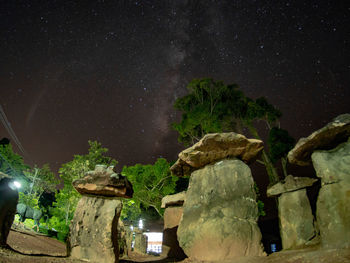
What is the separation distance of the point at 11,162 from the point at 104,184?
79.6ft

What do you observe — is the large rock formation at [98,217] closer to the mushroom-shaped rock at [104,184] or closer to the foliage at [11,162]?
the mushroom-shaped rock at [104,184]

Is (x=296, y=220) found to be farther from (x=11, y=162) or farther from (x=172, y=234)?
(x=11, y=162)

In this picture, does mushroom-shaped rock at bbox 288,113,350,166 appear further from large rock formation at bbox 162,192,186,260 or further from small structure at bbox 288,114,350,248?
large rock formation at bbox 162,192,186,260

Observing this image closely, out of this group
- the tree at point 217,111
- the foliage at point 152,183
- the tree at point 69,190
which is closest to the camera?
the tree at point 217,111

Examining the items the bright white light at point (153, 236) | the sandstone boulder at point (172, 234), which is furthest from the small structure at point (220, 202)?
the bright white light at point (153, 236)

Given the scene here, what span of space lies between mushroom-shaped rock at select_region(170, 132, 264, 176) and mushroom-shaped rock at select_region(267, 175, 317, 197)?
202 cm

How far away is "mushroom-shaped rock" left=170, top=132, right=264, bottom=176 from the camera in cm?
641

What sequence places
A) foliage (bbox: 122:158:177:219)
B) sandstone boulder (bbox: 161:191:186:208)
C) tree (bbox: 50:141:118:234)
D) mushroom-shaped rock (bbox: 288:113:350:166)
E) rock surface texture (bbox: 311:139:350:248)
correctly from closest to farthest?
rock surface texture (bbox: 311:139:350:248), mushroom-shaped rock (bbox: 288:113:350:166), sandstone boulder (bbox: 161:191:186:208), tree (bbox: 50:141:118:234), foliage (bbox: 122:158:177:219)

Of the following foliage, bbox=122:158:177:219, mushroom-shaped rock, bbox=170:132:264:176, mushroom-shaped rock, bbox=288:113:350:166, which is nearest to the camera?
mushroom-shaped rock, bbox=288:113:350:166

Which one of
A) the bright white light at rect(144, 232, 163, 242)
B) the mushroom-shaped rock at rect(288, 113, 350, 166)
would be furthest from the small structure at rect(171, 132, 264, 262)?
the bright white light at rect(144, 232, 163, 242)

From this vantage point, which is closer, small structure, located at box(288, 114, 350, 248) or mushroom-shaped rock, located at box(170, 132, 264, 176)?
small structure, located at box(288, 114, 350, 248)

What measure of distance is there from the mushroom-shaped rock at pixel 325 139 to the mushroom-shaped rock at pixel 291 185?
59.5 inches

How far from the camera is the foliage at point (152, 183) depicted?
18422 millimetres

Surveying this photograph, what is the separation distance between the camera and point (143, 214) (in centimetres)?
2533
